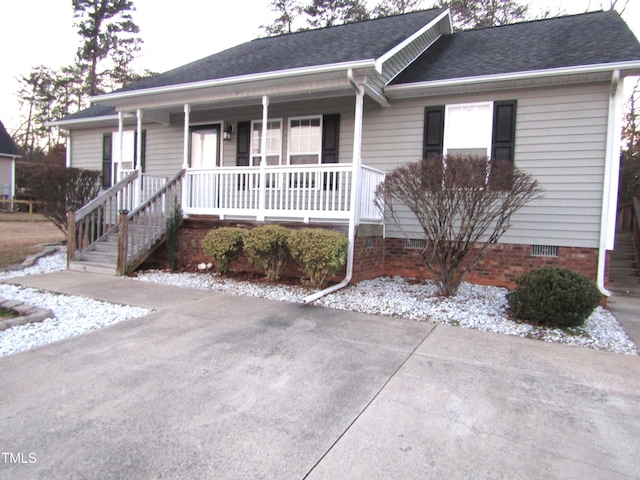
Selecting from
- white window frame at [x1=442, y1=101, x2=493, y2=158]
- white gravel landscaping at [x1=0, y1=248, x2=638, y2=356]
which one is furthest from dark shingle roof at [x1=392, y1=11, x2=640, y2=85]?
white gravel landscaping at [x1=0, y1=248, x2=638, y2=356]

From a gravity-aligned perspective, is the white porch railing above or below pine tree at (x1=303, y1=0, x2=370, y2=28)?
below

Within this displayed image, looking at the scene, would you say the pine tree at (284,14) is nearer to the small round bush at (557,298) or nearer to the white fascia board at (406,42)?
the white fascia board at (406,42)

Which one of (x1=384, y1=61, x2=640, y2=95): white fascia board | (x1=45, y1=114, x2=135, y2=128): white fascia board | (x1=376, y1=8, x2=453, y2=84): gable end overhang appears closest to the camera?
(x1=384, y1=61, x2=640, y2=95): white fascia board

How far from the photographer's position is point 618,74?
6.38 metres

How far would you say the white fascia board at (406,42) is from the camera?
6806 mm

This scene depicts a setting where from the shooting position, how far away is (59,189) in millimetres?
9938

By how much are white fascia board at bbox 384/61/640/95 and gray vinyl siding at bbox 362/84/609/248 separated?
0.46 m

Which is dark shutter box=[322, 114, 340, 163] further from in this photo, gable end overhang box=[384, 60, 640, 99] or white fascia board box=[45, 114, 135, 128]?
white fascia board box=[45, 114, 135, 128]

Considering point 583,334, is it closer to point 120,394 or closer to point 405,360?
point 405,360

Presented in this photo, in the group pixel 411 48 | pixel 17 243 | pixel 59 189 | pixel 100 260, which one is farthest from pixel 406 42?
pixel 17 243

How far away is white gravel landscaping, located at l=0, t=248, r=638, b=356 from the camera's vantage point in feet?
15.1

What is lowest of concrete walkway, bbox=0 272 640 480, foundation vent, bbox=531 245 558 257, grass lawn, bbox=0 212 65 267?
concrete walkway, bbox=0 272 640 480

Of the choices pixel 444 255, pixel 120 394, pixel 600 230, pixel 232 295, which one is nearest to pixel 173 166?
pixel 232 295

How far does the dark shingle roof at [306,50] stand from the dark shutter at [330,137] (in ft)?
4.46
